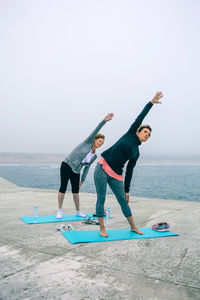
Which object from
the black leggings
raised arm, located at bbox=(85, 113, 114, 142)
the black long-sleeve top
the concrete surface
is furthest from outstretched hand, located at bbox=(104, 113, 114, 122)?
the concrete surface

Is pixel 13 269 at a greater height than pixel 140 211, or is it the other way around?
pixel 13 269

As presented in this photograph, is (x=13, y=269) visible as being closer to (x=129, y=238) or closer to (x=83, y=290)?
(x=83, y=290)

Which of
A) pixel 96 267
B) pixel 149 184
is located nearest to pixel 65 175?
pixel 96 267

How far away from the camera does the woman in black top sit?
Result: 158 inches

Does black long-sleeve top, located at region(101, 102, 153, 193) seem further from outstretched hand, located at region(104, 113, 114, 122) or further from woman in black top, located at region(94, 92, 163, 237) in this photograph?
outstretched hand, located at region(104, 113, 114, 122)

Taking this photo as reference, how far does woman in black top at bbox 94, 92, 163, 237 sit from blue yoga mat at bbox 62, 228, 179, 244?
16cm

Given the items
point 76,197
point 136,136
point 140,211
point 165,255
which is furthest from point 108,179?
point 140,211

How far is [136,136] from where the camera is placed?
4.16 m

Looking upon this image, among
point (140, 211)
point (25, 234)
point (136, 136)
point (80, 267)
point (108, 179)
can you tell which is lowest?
point (140, 211)

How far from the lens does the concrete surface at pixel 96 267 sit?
7.63 feet

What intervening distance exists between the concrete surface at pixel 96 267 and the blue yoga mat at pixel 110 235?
12cm

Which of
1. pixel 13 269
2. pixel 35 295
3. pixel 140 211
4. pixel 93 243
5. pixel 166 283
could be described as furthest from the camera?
pixel 140 211

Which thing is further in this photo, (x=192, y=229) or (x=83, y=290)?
(x=192, y=229)

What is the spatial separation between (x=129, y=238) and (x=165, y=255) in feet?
2.64
